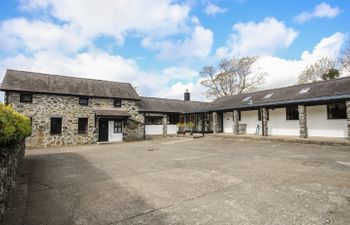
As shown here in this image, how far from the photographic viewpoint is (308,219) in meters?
3.34

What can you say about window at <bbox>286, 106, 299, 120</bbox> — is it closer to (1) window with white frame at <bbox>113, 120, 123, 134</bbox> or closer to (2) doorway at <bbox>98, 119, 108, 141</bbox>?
(1) window with white frame at <bbox>113, 120, 123, 134</bbox>

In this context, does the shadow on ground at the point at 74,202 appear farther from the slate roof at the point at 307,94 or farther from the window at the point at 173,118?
the window at the point at 173,118

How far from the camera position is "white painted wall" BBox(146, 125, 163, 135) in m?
21.5

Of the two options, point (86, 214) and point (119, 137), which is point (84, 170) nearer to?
point (86, 214)

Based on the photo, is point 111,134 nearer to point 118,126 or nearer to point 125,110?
point 118,126

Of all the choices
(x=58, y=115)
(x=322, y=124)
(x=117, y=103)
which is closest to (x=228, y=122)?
(x=322, y=124)

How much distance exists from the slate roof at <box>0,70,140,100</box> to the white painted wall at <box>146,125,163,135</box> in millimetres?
3499

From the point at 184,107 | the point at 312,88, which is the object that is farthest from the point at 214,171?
the point at 184,107

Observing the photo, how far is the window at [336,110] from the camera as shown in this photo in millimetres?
12844

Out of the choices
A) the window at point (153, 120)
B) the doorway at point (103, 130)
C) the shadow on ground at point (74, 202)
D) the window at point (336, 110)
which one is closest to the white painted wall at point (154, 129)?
the window at point (153, 120)

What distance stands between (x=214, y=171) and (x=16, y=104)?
15.4 meters

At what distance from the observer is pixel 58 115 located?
16.4 metres

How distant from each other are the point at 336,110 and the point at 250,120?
640cm

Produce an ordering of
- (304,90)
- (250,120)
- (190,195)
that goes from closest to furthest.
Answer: (190,195) < (304,90) < (250,120)
